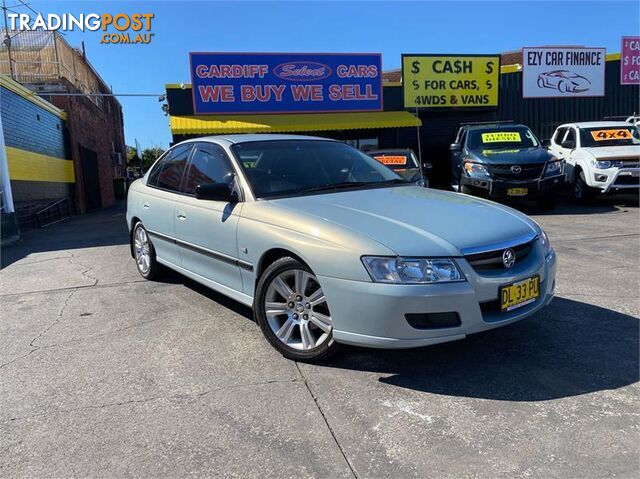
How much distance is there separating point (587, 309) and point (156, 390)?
344 centimetres

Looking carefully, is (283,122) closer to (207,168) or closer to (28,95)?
(28,95)

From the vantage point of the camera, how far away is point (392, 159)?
1078 centimetres

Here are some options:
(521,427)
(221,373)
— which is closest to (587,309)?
(521,427)

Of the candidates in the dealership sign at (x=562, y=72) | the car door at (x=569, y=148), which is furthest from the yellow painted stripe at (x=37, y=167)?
the dealership sign at (x=562, y=72)

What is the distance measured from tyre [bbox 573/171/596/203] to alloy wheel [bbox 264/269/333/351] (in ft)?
32.5

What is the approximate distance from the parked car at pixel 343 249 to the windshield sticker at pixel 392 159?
20.1 ft

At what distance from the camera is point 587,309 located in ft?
13.9

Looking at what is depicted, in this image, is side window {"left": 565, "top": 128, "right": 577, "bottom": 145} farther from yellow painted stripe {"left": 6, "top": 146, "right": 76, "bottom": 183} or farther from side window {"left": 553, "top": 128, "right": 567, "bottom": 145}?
yellow painted stripe {"left": 6, "top": 146, "right": 76, "bottom": 183}

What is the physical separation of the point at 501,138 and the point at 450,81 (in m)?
6.52

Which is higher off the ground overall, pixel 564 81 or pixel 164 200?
pixel 564 81

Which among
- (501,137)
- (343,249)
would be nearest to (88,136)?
(501,137)

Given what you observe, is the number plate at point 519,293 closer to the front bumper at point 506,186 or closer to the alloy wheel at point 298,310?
the alloy wheel at point 298,310

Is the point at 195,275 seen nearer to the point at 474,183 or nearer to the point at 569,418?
the point at 569,418

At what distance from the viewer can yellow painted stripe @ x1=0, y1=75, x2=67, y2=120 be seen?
1245 centimetres
